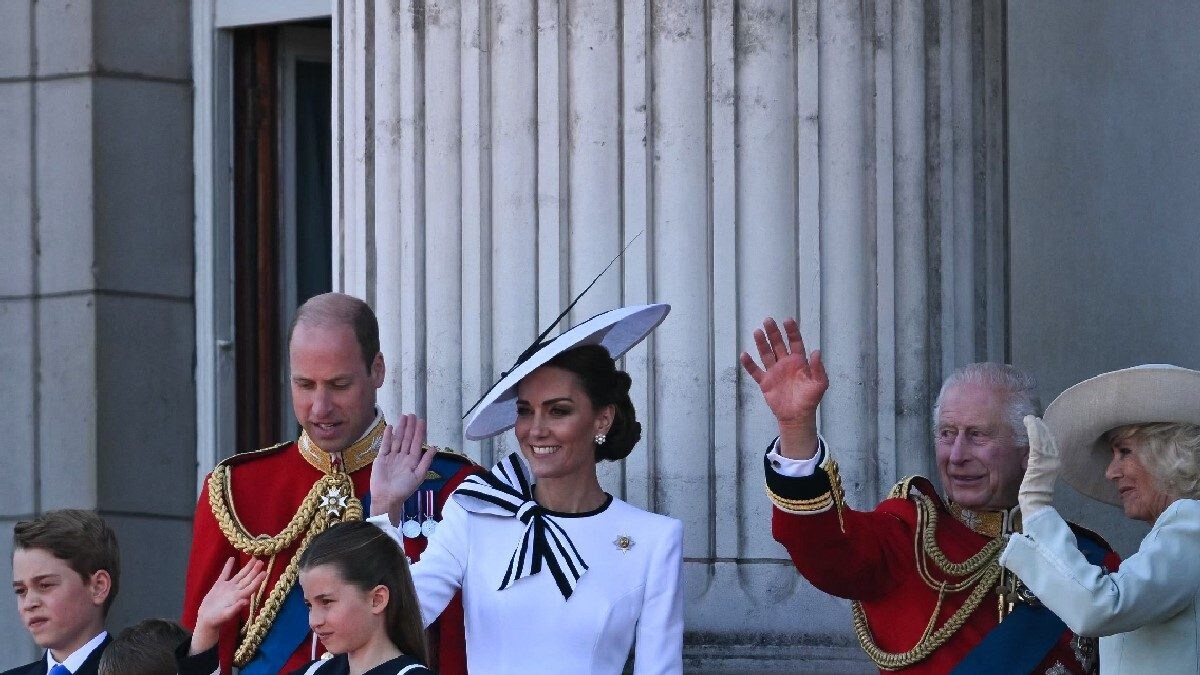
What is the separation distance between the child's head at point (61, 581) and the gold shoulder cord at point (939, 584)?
5.47ft

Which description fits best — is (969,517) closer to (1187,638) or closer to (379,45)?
(1187,638)

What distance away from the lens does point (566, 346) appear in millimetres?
4684

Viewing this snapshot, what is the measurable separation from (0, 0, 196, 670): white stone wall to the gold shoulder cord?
127 inches

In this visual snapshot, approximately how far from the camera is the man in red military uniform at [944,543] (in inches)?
181

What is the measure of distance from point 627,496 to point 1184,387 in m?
1.51

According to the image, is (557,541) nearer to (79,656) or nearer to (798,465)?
(798,465)

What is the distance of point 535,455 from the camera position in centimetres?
471

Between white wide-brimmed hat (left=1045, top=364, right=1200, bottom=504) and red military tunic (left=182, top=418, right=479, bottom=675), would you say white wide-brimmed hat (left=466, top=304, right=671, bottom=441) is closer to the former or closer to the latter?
red military tunic (left=182, top=418, right=479, bottom=675)

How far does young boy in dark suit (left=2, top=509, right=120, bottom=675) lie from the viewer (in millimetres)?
5141

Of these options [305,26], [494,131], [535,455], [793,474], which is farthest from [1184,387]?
[305,26]

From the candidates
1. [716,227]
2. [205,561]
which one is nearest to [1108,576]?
[716,227]

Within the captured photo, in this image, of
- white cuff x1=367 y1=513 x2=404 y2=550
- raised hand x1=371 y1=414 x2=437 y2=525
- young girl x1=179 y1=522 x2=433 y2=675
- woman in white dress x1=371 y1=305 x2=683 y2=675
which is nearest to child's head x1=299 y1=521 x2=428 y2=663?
young girl x1=179 y1=522 x2=433 y2=675

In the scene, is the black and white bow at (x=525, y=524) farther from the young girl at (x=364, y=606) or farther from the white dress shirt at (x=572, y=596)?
the young girl at (x=364, y=606)

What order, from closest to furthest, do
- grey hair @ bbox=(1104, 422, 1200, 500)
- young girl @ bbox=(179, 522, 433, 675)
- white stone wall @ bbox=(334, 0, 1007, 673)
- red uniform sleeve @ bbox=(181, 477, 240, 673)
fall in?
young girl @ bbox=(179, 522, 433, 675)
grey hair @ bbox=(1104, 422, 1200, 500)
red uniform sleeve @ bbox=(181, 477, 240, 673)
white stone wall @ bbox=(334, 0, 1007, 673)
